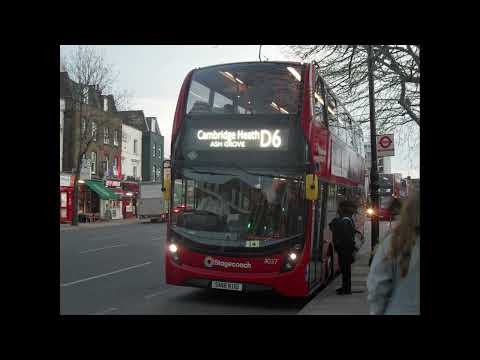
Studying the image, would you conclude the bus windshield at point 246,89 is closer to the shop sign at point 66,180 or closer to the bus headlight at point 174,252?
the bus headlight at point 174,252

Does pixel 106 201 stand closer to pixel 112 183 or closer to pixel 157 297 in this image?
pixel 112 183

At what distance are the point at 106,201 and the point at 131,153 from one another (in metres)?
8.99

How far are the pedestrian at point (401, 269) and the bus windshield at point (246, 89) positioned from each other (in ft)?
20.9

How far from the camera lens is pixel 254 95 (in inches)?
370

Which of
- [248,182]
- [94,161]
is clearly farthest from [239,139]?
[94,161]

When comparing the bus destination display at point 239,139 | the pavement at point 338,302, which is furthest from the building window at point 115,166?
the bus destination display at point 239,139

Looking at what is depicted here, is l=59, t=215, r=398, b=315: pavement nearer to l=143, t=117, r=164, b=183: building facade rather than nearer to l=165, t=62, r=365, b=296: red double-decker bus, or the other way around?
l=165, t=62, r=365, b=296: red double-decker bus

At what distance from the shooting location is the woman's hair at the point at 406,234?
2.84 metres

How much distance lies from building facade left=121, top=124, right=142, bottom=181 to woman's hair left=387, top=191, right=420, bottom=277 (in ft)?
166

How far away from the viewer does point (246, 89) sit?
31.3 feet

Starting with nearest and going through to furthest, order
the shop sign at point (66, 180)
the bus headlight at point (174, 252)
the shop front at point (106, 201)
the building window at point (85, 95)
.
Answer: the bus headlight at point (174, 252) → the building window at point (85, 95) → the shop sign at point (66, 180) → the shop front at point (106, 201)
